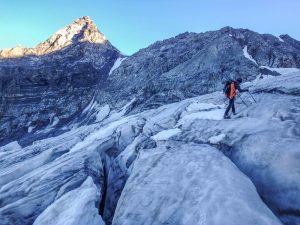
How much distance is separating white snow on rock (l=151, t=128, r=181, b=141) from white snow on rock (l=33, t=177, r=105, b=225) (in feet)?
20.7

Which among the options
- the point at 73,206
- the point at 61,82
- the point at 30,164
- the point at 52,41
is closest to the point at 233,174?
the point at 73,206

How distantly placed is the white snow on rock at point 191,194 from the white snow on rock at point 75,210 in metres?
0.98

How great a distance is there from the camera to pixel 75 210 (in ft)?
41.5

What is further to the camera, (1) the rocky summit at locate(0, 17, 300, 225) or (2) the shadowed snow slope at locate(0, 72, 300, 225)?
(1) the rocky summit at locate(0, 17, 300, 225)

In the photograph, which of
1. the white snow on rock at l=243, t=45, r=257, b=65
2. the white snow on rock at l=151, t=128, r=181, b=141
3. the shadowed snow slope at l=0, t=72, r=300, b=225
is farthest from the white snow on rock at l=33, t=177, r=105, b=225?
the white snow on rock at l=243, t=45, r=257, b=65

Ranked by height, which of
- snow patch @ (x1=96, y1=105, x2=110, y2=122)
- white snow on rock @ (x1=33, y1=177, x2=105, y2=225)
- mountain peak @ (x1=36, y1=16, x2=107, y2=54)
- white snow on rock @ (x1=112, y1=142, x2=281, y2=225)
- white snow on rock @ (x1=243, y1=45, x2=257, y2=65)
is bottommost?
snow patch @ (x1=96, y1=105, x2=110, y2=122)

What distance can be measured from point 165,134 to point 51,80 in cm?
4074

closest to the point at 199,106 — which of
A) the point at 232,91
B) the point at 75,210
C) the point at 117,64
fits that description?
the point at 232,91

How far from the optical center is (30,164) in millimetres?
22156

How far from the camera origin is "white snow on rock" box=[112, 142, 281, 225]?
10398 mm

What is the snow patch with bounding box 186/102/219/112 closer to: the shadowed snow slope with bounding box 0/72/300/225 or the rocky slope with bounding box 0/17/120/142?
the shadowed snow slope with bounding box 0/72/300/225

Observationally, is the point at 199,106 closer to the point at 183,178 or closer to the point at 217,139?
the point at 217,139

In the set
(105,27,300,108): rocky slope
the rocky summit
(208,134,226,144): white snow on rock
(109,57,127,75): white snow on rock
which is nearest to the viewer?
the rocky summit

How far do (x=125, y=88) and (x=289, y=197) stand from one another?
39433 millimetres
